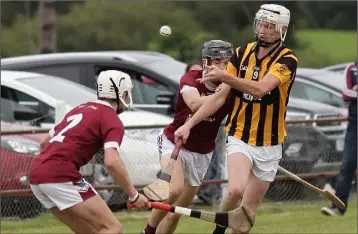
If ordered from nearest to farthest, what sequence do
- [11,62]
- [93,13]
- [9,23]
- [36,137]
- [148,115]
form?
[36,137] < [148,115] < [11,62] < [93,13] < [9,23]

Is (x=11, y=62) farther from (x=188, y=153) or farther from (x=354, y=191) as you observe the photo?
(x=188, y=153)

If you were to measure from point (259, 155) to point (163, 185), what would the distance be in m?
0.95

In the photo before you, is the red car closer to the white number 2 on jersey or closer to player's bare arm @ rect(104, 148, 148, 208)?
the white number 2 on jersey

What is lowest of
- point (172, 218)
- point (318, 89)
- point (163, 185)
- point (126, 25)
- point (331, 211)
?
point (126, 25)

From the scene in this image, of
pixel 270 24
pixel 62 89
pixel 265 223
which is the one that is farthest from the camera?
pixel 62 89

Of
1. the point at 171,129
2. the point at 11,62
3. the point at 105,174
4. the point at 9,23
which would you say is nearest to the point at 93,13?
the point at 9,23

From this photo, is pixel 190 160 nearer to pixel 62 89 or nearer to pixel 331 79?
pixel 62 89

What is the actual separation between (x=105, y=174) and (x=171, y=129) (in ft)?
11.1

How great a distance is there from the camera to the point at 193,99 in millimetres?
10766

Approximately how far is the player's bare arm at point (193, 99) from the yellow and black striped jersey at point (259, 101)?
1.40 feet

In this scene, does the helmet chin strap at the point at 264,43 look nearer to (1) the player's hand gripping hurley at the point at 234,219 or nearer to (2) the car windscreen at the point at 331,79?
(1) the player's hand gripping hurley at the point at 234,219

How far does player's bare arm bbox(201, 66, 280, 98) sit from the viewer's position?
385 inches

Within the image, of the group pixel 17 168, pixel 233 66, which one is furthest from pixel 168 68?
pixel 233 66

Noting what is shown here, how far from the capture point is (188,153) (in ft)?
36.5
